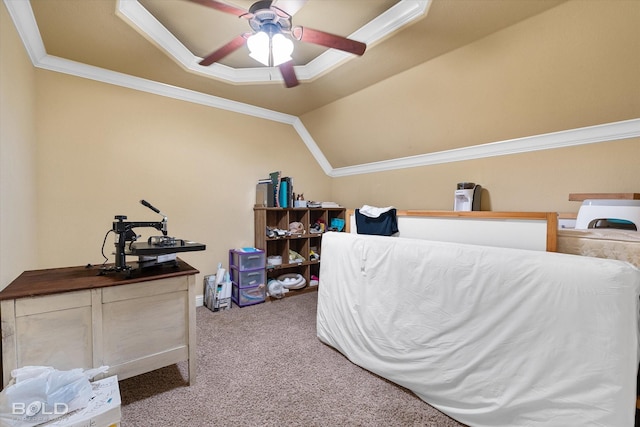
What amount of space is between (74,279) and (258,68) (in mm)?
2374

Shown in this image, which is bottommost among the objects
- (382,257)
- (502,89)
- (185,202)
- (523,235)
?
(382,257)

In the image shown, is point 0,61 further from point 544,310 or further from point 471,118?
point 471,118

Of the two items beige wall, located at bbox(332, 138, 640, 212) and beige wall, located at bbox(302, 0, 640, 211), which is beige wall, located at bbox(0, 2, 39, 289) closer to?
beige wall, located at bbox(302, 0, 640, 211)

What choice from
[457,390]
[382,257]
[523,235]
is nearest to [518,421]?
[457,390]

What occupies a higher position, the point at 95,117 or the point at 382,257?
the point at 95,117

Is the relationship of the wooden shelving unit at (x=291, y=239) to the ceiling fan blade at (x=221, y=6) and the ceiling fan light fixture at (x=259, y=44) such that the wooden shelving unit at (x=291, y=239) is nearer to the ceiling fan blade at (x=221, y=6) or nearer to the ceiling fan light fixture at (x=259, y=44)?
the ceiling fan light fixture at (x=259, y=44)

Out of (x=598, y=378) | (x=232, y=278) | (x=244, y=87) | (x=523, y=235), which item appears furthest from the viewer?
(x=232, y=278)

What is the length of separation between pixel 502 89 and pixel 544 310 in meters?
1.84

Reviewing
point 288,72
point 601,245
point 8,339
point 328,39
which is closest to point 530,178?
point 601,245

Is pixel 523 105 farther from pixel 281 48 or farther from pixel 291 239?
pixel 291 239

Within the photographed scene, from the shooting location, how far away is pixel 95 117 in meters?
2.57

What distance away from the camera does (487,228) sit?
5.29 feet

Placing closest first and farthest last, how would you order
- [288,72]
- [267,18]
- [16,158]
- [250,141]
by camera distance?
[267,18] < [16,158] < [288,72] < [250,141]

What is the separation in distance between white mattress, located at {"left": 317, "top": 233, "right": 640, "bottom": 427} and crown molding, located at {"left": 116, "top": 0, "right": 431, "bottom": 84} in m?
1.54
